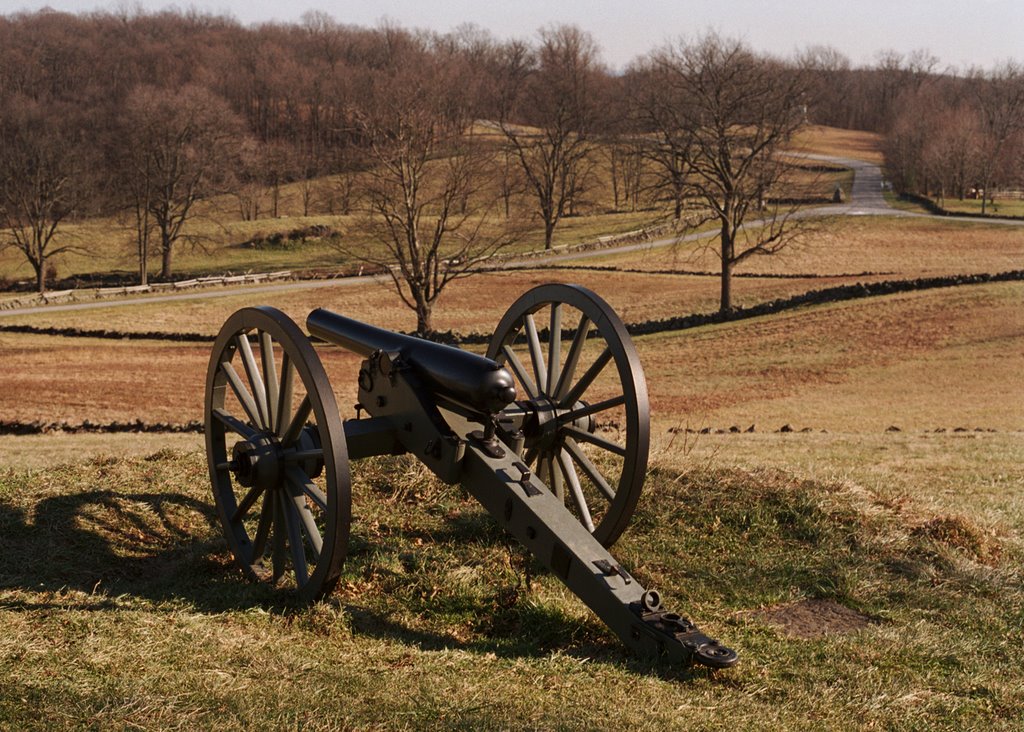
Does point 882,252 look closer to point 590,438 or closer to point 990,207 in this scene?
point 990,207

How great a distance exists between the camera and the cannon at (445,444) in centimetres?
529

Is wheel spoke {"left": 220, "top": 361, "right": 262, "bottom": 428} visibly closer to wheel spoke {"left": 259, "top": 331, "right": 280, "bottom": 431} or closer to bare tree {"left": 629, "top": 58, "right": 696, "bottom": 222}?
wheel spoke {"left": 259, "top": 331, "right": 280, "bottom": 431}

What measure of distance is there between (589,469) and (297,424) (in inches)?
78.2

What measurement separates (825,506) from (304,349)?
4.32 m

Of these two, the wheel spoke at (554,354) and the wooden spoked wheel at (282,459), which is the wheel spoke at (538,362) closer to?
the wheel spoke at (554,354)

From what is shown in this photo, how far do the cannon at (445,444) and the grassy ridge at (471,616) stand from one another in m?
0.30

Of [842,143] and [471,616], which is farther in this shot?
[842,143]

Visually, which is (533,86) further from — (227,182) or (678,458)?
(678,458)

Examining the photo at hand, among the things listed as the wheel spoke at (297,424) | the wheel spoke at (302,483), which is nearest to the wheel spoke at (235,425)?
the wheel spoke at (297,424)

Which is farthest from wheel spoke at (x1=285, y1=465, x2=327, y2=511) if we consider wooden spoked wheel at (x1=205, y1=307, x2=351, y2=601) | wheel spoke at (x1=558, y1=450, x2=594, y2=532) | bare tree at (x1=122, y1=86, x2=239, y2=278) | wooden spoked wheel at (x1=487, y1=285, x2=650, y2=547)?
bare tree at (x1=122, y1=86, x2=239, y2=278)

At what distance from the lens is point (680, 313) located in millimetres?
38062

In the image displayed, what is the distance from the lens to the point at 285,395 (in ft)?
20.1

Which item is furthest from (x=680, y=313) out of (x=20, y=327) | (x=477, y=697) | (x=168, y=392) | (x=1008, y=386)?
(x=477, y=697)

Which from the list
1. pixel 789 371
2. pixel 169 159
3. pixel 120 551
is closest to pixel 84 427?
pixel 120 551
